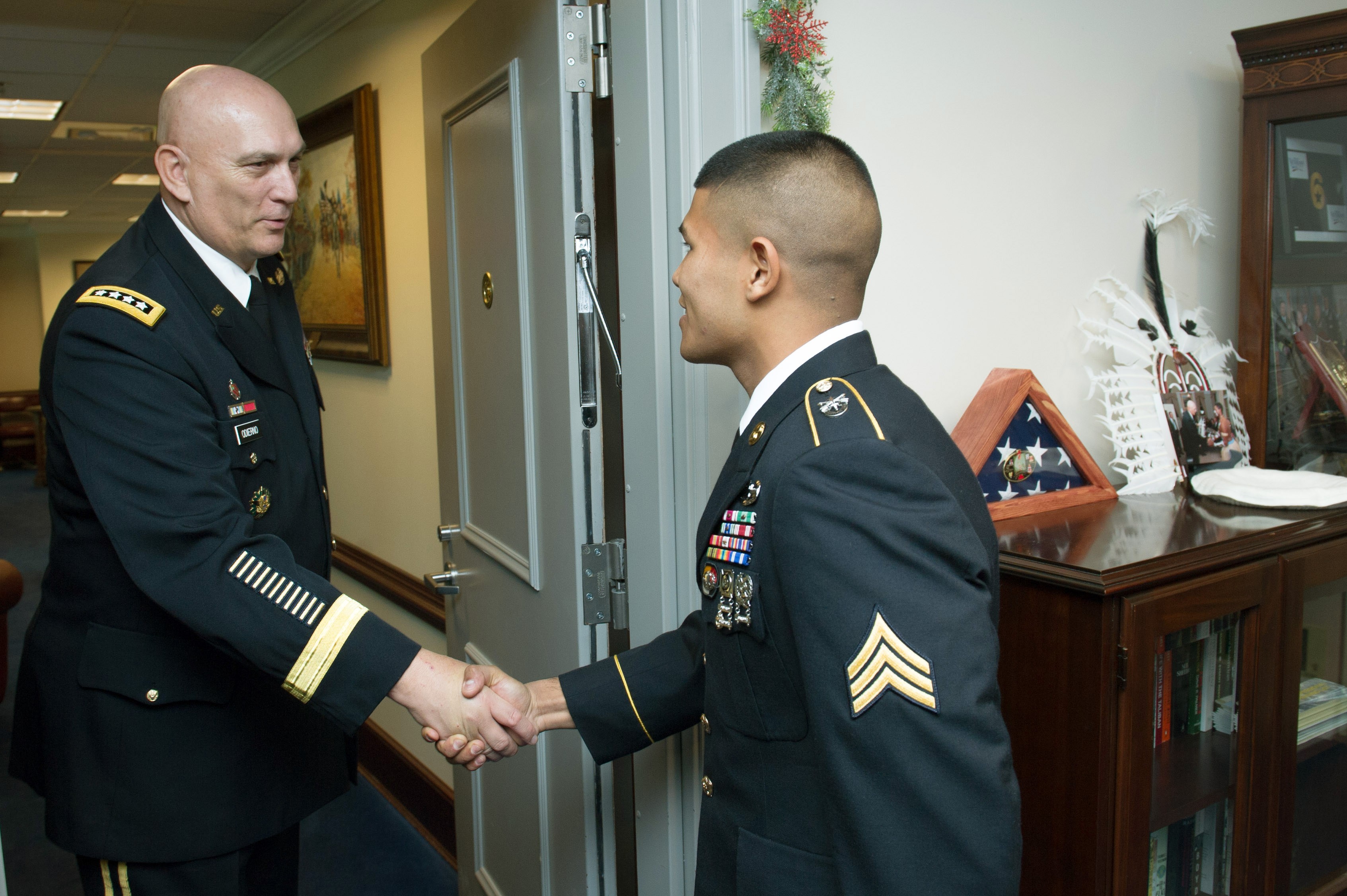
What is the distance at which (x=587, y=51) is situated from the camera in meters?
1.50

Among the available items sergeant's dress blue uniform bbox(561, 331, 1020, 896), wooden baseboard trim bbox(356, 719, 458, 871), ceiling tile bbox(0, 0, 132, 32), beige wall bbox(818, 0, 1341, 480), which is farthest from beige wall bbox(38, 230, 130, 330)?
sergeant's dress blue uniform bbox(561, 331, 1020, 896)

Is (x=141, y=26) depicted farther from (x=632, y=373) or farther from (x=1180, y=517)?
(x=1180, y=517)

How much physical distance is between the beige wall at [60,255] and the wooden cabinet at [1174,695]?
1383 cm

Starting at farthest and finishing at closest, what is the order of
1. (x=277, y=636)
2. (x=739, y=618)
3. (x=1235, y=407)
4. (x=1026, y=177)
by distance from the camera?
1. (x=1235, y=407)
2. (x=1026, y=177)
3. (x=277, y=636)
4. (x=739, y=618)

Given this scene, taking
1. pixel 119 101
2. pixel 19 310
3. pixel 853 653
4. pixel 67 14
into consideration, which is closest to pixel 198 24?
pixel 67 14

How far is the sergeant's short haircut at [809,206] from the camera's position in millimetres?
1068

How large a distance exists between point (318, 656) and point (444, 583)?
2.95 ft

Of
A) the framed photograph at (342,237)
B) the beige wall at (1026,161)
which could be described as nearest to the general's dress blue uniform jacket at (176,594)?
the beige wall at (1026,161)

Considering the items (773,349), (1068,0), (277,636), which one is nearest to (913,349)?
(773,349)

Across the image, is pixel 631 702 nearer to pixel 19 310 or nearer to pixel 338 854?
pixel 338 854

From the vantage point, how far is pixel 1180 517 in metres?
1.61

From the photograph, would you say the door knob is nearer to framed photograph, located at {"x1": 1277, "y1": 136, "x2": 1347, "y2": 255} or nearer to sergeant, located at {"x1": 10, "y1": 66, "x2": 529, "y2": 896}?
sergeant, located at {"x1": 10, "y1": 66, "x2": 529, "y2": 896}

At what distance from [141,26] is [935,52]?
11.7 ft

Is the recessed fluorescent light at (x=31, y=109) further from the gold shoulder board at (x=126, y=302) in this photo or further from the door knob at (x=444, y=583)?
the gold shoulder board at (x=126, y=302)
